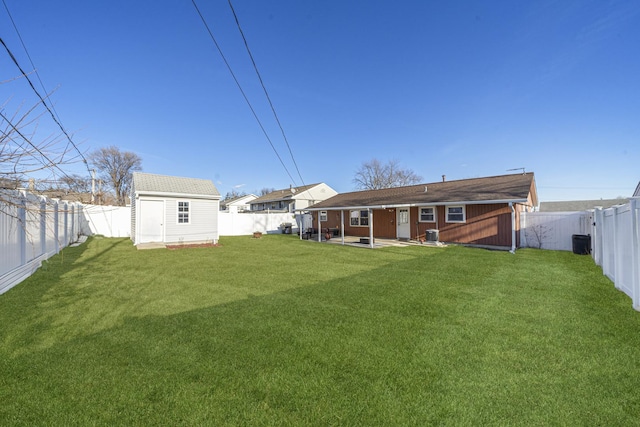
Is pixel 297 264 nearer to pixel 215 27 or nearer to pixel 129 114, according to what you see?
pixel 215 27

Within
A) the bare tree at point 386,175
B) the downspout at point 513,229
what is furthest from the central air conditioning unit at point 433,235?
the bare tree at point 386,175

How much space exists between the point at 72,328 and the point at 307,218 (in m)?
23.4

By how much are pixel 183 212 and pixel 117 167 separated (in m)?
29.1

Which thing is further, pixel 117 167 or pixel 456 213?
pixel 117 167

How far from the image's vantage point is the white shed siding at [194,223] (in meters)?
14.7

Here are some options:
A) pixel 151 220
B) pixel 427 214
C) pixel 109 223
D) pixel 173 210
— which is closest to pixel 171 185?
pixel 173 210

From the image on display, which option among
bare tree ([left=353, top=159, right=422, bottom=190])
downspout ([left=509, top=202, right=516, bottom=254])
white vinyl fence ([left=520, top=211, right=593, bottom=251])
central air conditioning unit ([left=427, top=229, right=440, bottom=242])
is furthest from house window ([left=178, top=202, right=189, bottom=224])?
bare tree ([left=353, top=159, right=422, bottom=190])

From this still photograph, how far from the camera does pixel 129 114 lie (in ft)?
39.3

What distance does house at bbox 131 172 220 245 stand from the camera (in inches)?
555

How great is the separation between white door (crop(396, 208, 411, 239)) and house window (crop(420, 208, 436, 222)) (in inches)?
37.5

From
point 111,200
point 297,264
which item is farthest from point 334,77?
point 111,200

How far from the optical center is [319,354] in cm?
314

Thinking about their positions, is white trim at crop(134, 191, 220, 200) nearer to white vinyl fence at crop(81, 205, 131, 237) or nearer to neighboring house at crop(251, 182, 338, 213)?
white vinyl fence at crop(81, 205, 131, 237)

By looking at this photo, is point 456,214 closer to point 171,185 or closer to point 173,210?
point 173,210
